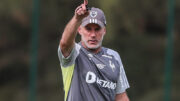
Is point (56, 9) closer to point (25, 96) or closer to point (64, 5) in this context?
point (64, 5)

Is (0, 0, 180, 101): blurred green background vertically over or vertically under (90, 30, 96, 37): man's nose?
under

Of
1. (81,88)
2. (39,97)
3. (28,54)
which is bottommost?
(39,97)

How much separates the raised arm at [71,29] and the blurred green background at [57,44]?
5.58m

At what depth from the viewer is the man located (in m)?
4.90

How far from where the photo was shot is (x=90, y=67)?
4.96 m

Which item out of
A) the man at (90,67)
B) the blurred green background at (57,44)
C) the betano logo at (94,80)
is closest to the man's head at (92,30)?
the man at (90,67)

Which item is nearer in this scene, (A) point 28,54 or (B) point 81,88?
(B) point 81,88

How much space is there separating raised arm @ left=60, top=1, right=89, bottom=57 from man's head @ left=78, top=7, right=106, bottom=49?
33cm

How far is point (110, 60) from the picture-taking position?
5.13m

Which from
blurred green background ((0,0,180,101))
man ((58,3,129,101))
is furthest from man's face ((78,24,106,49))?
blurred green background ((0,0,180,101))

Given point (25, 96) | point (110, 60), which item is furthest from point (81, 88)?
point (25, 96)

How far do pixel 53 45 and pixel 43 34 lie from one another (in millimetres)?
287

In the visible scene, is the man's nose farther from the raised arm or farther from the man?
the raised arm

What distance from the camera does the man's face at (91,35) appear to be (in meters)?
5.03
